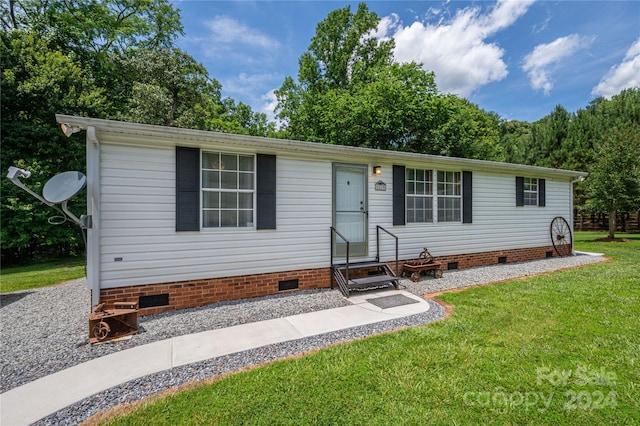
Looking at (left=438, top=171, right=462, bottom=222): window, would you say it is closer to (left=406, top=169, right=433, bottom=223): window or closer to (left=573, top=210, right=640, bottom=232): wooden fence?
(left=406, top=169, right=433, bottom=223): window

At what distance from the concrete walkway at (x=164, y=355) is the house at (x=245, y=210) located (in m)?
1.23

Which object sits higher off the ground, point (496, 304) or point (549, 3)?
point (549, 3)

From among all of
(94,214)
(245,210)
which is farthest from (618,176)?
(94,214)

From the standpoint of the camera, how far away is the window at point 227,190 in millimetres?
4684

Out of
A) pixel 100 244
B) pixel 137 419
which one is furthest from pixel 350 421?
pixel 100 244

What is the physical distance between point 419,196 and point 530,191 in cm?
425

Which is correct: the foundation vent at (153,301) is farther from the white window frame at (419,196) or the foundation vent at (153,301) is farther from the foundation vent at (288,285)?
the white window frame at (419,196)

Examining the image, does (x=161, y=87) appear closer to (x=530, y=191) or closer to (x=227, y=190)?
(x=227, y=190)

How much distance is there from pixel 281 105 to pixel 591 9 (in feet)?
53.9

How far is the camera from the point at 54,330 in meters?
3.75

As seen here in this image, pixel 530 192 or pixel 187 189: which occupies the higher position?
pixel 530 192

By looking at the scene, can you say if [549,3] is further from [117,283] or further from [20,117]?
[20,117]

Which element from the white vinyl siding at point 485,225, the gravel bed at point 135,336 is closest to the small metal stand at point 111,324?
the gravel bed at point 135,336

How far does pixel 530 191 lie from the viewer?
841 cm
